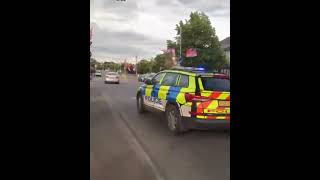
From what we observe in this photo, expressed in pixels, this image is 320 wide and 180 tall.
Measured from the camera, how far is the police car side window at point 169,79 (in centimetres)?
744

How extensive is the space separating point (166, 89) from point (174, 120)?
81cm

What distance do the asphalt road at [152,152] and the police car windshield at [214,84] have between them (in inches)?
33.3

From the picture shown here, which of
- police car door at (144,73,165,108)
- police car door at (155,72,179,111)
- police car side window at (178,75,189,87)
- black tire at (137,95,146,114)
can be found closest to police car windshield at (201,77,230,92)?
police car side window at (178,75,189,87)

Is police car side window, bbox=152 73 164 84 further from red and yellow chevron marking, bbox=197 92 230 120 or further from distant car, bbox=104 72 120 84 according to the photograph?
distant car, bbox=104 72 120 84

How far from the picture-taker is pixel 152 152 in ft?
18.6

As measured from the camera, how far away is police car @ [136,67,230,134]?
6.45 m

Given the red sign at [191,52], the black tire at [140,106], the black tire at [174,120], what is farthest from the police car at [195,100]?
the red sign at [191,52]
